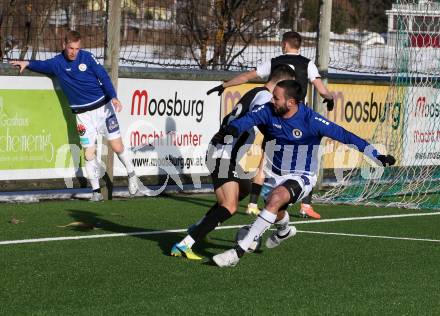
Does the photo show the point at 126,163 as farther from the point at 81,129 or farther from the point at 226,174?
the point at 226,174

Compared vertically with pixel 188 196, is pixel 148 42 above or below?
above

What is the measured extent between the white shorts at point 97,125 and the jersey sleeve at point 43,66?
687 mm

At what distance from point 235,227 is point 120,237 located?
168cm

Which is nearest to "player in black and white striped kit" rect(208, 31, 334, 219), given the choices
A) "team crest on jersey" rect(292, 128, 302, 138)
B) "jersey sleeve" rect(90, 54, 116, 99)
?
"jersey sleeve" rect(90, 54, 116, 99)

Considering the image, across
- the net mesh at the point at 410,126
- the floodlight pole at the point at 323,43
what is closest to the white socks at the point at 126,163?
the net mesh at the point at 410,126

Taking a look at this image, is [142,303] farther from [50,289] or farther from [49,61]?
[49,61]

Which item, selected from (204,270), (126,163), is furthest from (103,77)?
(204,270)

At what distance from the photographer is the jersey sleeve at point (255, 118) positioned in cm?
951

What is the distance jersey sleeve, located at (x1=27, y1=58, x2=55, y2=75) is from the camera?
13273mm

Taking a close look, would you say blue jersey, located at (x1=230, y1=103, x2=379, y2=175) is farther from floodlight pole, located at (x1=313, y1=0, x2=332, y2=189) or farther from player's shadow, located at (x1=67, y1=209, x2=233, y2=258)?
floodlight pole, located at (x1=313, y1=0, x2=332, y2=189)

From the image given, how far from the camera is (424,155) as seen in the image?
17.3m

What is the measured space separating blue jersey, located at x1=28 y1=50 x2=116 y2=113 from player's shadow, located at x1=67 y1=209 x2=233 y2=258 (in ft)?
5.20

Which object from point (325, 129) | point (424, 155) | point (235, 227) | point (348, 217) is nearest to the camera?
point (325, 129)

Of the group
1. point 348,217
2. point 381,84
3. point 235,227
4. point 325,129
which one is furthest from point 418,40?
point 325,129
